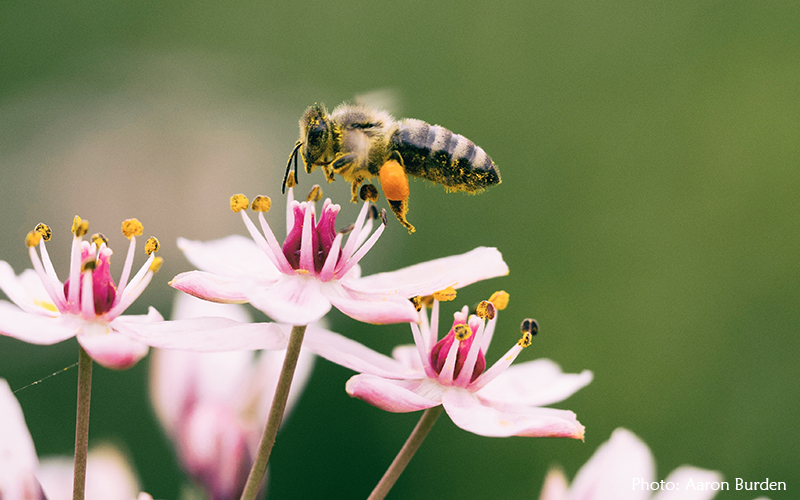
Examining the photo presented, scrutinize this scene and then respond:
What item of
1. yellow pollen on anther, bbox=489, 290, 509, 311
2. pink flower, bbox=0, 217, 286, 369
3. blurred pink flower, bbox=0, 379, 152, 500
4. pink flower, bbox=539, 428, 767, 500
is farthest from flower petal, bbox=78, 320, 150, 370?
pink flower, bbox=539, 428, 767, 500

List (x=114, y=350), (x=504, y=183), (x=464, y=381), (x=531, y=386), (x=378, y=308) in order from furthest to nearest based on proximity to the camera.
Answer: (x=504, y=183) → (x=531, y=386) → (x=464, y=381) → (x=378, y=308) → (x=114, y=350)

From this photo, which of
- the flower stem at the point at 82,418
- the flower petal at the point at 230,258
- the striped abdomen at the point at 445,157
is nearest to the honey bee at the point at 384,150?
the striped abdomen at the point at 445,157

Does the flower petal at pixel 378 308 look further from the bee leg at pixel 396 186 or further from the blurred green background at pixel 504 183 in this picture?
the blurred green background at pixel 504 183

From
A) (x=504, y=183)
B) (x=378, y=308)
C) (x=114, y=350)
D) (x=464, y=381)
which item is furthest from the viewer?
(x=504, y=183)

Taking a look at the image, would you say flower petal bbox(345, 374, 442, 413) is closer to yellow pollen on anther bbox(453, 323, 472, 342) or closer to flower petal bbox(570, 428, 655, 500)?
yellow pollen on anther bbox(453, 323, 472, 342)

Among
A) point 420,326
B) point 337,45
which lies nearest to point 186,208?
point 337,45

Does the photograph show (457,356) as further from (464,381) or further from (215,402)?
(215,402)

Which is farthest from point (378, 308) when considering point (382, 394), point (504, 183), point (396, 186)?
point (504, 183)

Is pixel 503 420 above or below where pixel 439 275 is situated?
below
